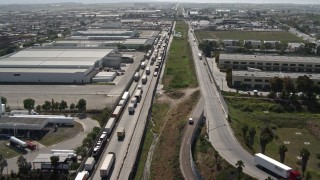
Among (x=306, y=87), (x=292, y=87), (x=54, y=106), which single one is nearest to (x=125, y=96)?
(x=54, y=106)

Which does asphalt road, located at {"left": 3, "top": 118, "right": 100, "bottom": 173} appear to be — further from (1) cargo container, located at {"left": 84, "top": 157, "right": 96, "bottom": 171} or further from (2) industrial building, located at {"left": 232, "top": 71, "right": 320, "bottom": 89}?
(2) industrial building, located at {"left": 232, "top": 71, "right": 320, "bottom": 89}

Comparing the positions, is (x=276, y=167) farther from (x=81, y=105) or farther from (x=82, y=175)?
(x=81, y=105)

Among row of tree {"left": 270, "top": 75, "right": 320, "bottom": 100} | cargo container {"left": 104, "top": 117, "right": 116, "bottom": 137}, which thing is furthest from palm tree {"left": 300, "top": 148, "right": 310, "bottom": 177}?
row of tree {"left": 270, "top": 75, "right": 320, "bottom": 100}

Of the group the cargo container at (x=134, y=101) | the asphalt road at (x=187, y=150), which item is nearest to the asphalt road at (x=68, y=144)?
the cargo container at (x=134, y=101)

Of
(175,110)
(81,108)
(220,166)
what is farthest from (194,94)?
(220,166)

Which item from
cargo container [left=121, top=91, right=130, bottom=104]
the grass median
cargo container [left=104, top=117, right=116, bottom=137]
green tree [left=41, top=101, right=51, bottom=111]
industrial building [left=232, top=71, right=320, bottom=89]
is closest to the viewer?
cargo container [left=104, top=117, right=116, bottom=137]

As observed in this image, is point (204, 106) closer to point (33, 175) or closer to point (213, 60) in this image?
point (33, 175)
